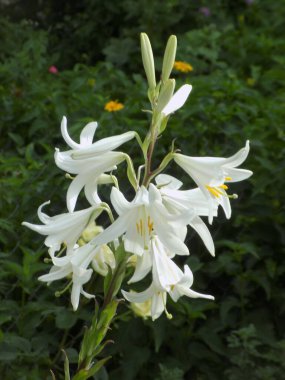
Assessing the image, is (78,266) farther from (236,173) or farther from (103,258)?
(236,173)

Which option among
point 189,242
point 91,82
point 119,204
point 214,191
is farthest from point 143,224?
point 91,82

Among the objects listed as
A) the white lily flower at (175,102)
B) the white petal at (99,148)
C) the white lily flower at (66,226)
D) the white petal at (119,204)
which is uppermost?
the white lily flower at (175,102)

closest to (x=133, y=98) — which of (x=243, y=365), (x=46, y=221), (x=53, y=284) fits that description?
(x=53, y=284)

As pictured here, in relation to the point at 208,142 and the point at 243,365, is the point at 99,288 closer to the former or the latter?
the point at 243,365

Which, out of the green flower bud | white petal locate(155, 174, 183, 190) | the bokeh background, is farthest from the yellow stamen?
the bokeh background

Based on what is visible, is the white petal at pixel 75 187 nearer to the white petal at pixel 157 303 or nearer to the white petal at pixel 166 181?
the white petal at pixel 166 181

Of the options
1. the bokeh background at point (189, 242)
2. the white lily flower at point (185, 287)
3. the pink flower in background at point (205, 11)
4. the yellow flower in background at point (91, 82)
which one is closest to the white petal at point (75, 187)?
the white lily flower at point (185, 287)

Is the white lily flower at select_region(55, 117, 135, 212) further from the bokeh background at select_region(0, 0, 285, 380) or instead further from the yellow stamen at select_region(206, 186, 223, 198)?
the bokeh background at select_region(0, 0, 285, 380)
